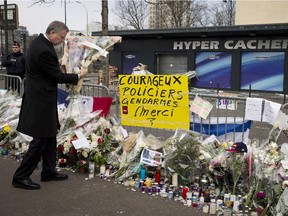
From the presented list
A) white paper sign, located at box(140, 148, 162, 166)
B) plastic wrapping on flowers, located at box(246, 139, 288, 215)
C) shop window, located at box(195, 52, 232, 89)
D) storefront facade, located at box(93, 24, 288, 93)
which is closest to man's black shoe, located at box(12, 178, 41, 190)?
white paper sign, located at box(140, 148, 162, 166)

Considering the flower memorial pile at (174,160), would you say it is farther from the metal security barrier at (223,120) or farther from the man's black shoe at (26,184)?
the man's black shoe at (26,184)

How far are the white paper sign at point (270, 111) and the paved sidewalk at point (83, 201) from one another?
1.60 meters

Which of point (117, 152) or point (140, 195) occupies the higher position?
point (117, 152)

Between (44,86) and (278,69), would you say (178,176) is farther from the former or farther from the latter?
(278,69)

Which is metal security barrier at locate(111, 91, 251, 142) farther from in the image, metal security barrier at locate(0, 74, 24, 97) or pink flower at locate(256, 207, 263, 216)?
metal security barrier at locate(0, 74, 24, 97)

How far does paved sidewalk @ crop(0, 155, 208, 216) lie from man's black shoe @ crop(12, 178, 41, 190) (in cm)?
6

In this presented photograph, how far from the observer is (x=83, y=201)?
425 cm

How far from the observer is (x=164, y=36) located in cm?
2170

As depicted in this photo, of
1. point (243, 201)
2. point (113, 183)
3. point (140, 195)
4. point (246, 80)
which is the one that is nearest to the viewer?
point (243, 201)

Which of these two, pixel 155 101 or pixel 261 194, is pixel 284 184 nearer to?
pixel 261 194

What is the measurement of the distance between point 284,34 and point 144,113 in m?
14.7

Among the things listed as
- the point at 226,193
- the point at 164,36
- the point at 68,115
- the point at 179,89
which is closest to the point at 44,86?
the point at 68,115

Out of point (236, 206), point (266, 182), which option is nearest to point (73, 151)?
point (236, 206)

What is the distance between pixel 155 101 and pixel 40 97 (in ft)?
5.74
